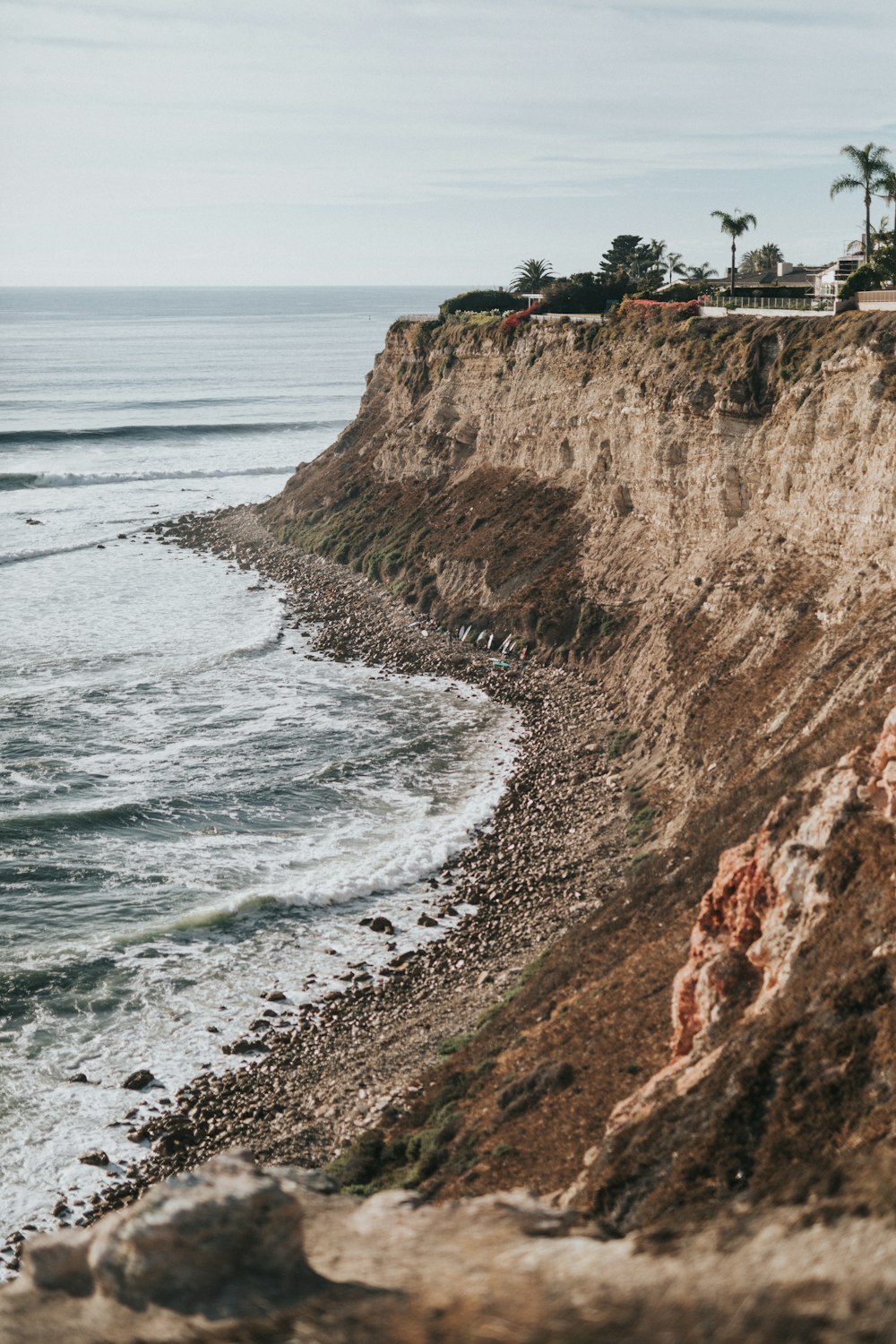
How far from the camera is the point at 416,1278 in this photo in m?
10.7

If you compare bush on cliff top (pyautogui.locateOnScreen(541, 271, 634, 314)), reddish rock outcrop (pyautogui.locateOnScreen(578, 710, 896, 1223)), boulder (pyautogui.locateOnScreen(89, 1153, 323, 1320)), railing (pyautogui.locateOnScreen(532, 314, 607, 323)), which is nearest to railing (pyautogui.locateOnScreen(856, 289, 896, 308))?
railing (pyautogui.locateOnScreen(532, 314, 607, 323))

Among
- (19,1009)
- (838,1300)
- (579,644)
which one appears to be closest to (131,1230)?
(838,1300)

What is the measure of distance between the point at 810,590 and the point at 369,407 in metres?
55.2

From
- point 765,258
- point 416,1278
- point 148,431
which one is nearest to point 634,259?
point 765,258

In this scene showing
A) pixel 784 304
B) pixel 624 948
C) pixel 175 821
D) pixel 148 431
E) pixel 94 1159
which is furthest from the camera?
pixel 148 431

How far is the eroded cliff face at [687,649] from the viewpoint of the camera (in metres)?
16.7

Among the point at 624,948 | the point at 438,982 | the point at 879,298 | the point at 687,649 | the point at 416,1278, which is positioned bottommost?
the point at 438,982

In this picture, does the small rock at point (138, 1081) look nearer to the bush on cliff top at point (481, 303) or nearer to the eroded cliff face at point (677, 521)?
the eroded cliff face at point (677, 521)

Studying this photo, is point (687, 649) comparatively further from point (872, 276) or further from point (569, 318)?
point (569, 318)

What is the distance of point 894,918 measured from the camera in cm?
1797

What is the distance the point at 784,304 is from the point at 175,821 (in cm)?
3644

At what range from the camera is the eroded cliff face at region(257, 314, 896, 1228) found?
54.7 feet

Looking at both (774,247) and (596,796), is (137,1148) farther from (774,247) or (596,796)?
(774,247)

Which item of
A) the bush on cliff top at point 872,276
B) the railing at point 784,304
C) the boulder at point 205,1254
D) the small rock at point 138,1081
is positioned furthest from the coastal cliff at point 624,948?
the bush on cliff top at point 872,276
